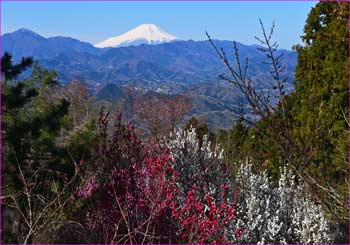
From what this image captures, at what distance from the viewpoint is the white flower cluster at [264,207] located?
4605 mm

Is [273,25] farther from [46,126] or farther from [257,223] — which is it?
[46,126]

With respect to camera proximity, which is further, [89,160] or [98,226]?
[89,160]

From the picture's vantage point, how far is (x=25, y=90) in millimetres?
7246

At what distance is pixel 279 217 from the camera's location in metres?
4.86

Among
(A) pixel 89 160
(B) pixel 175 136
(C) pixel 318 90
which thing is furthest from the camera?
(C) pixel 318 90

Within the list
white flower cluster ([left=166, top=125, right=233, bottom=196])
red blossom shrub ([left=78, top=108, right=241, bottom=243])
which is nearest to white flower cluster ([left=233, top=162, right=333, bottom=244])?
red blossom shrub ([left=78, top=108, right=241, bottom=243])

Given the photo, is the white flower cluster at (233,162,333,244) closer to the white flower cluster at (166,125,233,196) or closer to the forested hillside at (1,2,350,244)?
the forested hillside at (1,2,350,244)

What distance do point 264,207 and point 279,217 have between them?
6.8 inches

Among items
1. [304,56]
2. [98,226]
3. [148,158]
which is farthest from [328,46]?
[98,226]

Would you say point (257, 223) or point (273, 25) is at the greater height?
point (273, 25)

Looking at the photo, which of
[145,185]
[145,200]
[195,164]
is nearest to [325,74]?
[195,164]

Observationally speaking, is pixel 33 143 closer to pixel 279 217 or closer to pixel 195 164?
pixel 195 164

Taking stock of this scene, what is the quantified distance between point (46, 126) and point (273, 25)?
5.55 meters

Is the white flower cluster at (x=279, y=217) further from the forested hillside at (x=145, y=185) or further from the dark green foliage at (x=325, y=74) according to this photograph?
the dark green foliage at (x=325, y=74)
